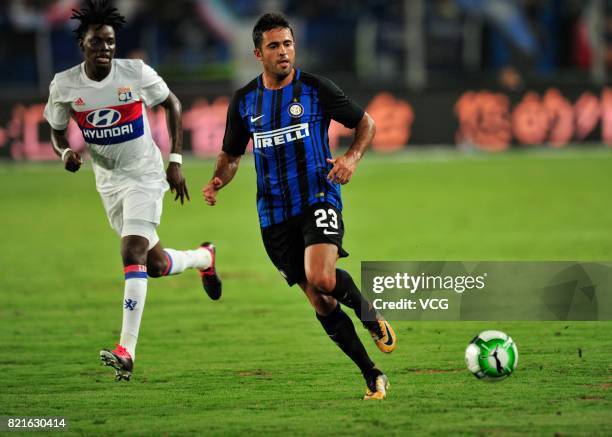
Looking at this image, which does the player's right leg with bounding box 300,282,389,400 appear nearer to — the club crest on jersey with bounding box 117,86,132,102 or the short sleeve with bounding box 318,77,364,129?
the short sleeve with bounding box 318,77,364,129

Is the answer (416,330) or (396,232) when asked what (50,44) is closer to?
(396,232)

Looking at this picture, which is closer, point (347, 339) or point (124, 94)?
point (347, 339)

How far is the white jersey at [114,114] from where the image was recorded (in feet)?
27.1

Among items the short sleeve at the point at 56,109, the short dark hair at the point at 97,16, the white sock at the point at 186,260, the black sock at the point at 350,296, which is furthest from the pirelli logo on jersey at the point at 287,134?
the white sock at the point at 186,260

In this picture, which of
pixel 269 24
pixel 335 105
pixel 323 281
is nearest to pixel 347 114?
pixel 335 105

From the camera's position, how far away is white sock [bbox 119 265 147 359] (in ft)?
25.4

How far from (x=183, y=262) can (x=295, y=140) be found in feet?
8.17

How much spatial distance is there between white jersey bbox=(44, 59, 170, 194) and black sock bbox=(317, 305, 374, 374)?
81.7 inches

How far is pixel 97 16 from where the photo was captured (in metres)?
8.05

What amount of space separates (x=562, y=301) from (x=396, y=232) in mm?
8357

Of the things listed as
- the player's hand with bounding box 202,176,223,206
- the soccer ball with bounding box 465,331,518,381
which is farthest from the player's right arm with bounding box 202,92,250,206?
the soccer ball with bounding box 465,331,518,381

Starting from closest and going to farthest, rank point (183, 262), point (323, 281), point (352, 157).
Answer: point (323, 281)
point (352, 157)
point (183, 262)

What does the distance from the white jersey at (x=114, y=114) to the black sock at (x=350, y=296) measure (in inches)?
80.2

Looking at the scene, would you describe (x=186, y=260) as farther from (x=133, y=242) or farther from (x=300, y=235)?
(x=300, y=235)
